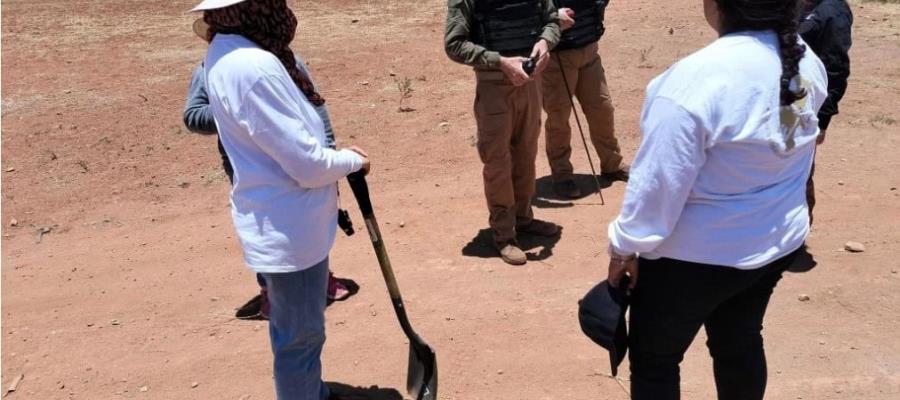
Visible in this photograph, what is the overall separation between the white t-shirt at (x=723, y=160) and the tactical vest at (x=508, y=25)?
2360mm

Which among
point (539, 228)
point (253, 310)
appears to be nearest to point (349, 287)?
point (253, 310)

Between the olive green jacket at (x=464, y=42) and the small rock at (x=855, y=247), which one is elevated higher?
the olive green jacket at (x=464, y=42)

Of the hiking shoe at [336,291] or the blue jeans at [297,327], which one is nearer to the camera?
the blue jeans at [297,327]

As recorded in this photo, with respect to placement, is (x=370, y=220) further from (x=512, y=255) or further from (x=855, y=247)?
(x=855, y=247)

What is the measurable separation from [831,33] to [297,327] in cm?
286

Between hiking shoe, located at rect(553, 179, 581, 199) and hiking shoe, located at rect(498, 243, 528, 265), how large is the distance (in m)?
1.08

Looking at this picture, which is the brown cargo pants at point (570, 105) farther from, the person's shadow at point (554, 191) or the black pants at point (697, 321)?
the black pants at point (697, 321)

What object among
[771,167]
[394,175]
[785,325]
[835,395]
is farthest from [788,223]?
[394,175]

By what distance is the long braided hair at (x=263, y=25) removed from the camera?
2666 mm

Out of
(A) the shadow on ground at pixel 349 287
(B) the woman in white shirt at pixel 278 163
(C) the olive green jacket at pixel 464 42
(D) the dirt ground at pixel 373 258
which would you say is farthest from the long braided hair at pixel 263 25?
(A) the shadow on ground at pixel 349 287

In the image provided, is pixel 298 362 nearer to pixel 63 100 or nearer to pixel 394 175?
pixel 394 175

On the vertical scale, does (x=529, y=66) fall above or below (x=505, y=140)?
above

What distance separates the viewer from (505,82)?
15.4 feet

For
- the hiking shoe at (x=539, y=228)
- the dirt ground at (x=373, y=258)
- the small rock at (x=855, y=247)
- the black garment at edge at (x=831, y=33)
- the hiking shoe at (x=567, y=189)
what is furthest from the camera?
the hiking shoe at (x=567, y=189)
